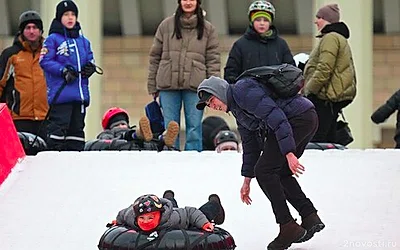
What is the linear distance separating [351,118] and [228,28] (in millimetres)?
3866

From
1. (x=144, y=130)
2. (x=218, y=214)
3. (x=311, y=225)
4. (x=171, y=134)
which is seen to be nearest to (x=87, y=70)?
(x=144, y=130)

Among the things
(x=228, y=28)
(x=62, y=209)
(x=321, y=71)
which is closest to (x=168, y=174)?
(x=62, y=209)

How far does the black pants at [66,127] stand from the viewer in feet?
43.5

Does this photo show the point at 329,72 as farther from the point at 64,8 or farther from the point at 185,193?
the point at 185,193

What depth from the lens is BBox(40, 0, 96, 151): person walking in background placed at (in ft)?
43.2

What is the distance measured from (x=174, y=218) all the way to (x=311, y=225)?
0.95 meters

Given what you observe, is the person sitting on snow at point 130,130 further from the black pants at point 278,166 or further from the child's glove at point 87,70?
the black pants at point 278,166

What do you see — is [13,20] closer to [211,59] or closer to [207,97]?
[211,59]

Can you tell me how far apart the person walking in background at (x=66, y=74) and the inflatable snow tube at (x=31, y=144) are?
0.14m

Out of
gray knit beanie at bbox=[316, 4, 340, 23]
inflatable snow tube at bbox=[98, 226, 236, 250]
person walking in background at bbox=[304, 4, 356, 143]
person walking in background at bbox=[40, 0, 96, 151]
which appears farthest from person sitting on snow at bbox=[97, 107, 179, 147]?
inflatable snow tube at bbox=[98, 226, 236, 250]

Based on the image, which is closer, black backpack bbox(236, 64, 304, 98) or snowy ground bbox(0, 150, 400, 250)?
black backpack bbox(236, 64, 304, 98)

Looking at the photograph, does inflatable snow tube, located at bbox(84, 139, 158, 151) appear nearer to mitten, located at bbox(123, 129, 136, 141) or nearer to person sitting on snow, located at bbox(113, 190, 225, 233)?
mitten, located at bbox(123, 129, 136, 141)

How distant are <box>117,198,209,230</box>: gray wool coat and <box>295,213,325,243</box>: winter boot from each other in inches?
26.6

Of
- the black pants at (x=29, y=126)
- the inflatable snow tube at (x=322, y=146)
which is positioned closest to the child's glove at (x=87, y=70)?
the black pants at (x=29, y=126)
